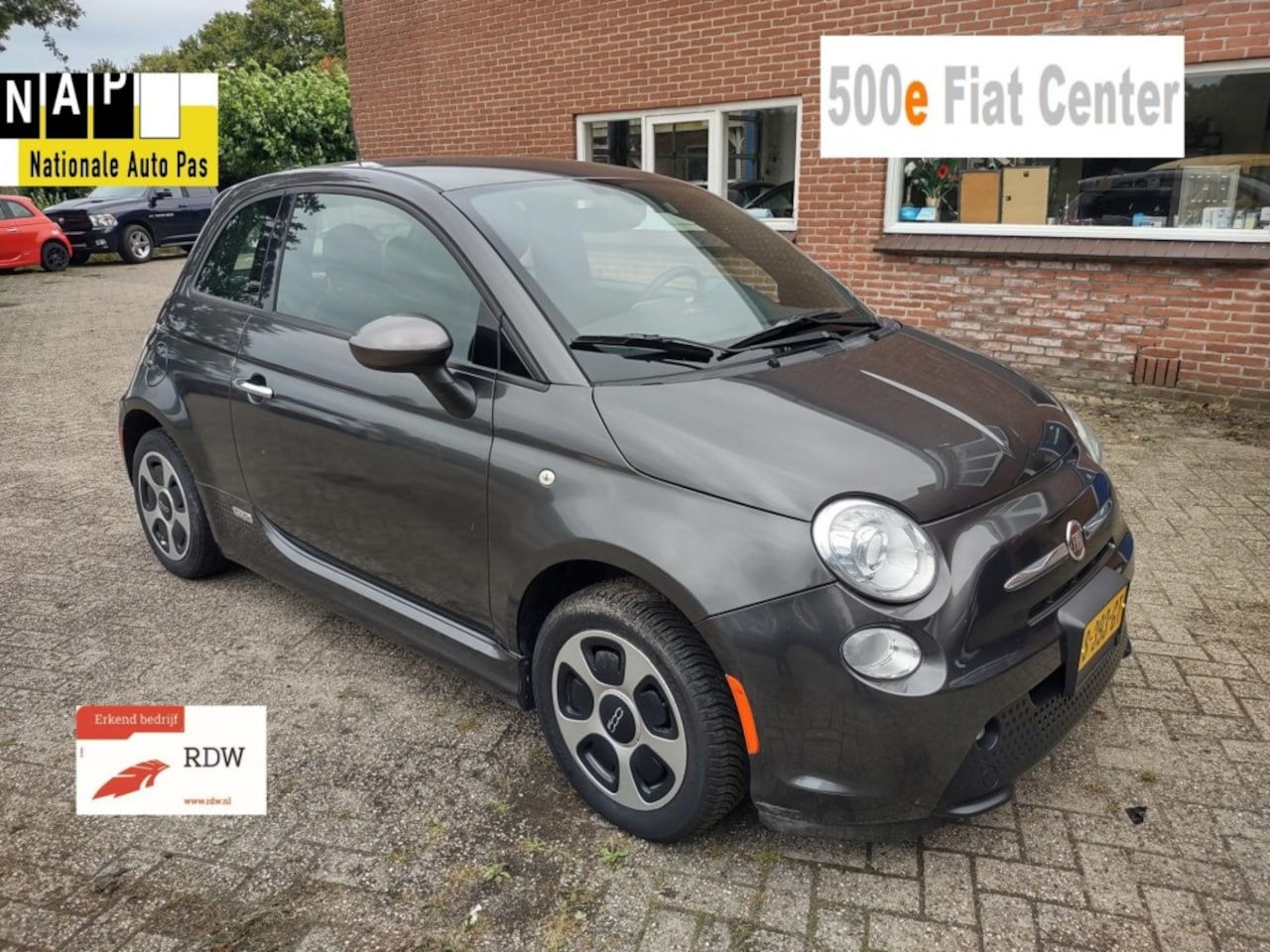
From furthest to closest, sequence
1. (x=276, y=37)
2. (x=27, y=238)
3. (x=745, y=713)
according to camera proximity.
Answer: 1. (x=276, y=37)
2. (x=27, y=238)
3. (x=745, y=713)

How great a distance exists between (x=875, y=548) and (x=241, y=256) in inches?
107

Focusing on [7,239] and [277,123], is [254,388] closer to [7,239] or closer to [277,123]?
[7,239]

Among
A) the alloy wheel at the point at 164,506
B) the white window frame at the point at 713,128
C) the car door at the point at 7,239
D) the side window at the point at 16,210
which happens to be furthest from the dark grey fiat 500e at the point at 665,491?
the side window at the point at 16,210

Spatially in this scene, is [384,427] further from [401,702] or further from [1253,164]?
[1253,164]

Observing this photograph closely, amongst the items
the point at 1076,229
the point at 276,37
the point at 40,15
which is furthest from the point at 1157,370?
the point at 276,37

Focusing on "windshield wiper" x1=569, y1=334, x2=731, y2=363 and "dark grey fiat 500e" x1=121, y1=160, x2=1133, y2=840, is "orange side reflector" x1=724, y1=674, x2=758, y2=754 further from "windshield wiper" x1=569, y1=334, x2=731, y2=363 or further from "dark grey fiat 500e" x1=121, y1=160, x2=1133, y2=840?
"windshield wiper" x1=569, y1=334, x2=731, y2=363

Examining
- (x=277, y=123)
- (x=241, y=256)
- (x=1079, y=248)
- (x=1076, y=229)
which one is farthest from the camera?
(x=277, y=123)

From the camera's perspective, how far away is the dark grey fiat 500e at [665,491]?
212cm

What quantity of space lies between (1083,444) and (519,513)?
1.70m

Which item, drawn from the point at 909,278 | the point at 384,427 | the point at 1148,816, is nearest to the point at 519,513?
the point at 384,427

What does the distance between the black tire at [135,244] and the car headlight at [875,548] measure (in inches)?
767

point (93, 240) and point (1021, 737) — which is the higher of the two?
point (93, 240)

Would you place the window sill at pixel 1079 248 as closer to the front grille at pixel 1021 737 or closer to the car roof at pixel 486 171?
the car roof at pixel 486 171

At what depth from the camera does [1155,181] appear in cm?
656
